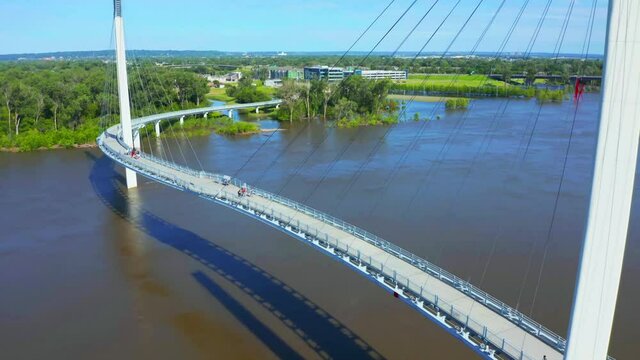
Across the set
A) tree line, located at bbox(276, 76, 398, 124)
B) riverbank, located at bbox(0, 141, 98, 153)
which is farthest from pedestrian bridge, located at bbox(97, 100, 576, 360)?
tree line, located at bbox(276, 76, 398, 124)

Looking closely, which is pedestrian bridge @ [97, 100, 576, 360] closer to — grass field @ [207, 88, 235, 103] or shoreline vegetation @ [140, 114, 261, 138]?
shoreline vegetation @ [140, 114, 261, 138]

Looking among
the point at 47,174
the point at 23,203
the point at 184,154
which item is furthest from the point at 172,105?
the point at 23,203

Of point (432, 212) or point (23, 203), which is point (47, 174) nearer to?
point (23, 203)

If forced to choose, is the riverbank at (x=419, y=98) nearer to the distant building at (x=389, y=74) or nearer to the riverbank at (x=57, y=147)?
the distant building at (x=389, y=74)

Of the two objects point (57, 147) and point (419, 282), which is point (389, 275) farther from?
point (57, 147)

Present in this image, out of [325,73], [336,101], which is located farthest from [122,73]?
[325,73]
